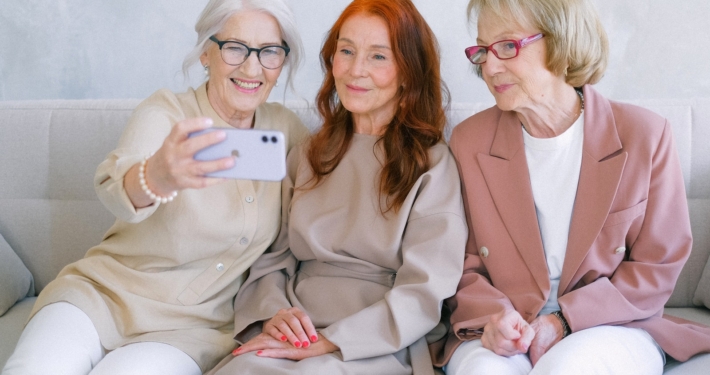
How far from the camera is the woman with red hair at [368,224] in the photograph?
5.94 ft

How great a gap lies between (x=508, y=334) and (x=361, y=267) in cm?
47

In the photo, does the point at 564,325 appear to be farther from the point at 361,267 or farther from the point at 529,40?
the point at 529,40

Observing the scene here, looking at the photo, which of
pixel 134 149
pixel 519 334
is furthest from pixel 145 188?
pixel 519 334

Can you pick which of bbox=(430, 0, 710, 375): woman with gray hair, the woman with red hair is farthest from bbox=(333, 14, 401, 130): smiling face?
bbox=(430, 0, 710, 375): woman with gray hair

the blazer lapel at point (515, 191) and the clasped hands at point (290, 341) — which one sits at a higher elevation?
the blazer lapel at point (515, 191)

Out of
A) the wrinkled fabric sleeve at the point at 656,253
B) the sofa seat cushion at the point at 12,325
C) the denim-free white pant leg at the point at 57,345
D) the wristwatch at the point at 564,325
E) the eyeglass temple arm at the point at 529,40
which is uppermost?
the eyeglass temple arm at the point at 529,40

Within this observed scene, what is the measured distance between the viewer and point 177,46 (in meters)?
2.77

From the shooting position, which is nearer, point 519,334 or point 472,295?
point 519,334

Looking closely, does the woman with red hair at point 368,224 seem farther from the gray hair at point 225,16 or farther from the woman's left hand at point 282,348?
the gray hair at point 225,16

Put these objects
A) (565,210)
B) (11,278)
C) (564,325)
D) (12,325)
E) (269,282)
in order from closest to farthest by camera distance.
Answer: (564,325) → (565,210) → (269,282) → (12,325) → (11,278)

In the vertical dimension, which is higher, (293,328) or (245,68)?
(245,68)

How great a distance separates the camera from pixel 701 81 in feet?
8.75

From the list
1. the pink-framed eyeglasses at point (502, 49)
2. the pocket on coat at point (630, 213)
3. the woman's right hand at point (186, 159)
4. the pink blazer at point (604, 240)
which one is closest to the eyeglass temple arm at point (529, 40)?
the pink-framed eyeglasses at point (502, 49)

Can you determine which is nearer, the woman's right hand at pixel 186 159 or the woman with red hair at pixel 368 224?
the woman's right hand at pixel 186 159
